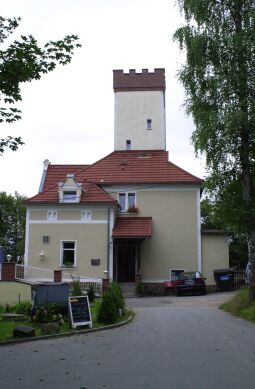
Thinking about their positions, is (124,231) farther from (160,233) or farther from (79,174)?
(79,174)

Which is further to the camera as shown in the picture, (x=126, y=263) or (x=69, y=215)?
(x=126, y=263)

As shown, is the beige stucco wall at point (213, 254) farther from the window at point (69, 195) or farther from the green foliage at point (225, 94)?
the green foliage at point (225, 94)

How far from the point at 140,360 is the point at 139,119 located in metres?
33.6

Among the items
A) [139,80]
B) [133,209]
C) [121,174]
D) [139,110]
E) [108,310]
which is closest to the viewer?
[108,310]

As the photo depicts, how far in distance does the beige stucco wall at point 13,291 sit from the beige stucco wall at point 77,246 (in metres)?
6.98

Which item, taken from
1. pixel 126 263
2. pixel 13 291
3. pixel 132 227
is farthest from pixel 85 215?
pixel 13 291

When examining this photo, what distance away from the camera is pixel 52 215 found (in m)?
34.9

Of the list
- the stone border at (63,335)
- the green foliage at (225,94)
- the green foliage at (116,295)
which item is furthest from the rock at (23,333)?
the green foliage at (225,94)

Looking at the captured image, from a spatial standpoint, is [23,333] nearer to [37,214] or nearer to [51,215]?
[51,215]

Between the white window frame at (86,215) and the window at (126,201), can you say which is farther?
the window at (126,201)

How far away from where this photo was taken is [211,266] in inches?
1380

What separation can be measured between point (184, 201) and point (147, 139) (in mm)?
7546

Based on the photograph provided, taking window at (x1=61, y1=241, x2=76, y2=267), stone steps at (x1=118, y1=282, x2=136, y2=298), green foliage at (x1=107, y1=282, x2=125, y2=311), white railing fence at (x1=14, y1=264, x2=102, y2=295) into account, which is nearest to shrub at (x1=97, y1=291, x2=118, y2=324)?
green foliage at (x1=107, y1=282, x2=125, y2=311)

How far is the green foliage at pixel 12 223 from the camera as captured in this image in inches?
2918
